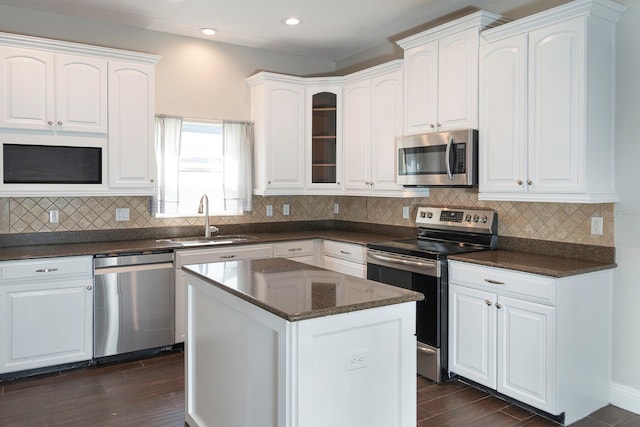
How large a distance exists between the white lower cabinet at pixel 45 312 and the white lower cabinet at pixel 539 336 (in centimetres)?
272

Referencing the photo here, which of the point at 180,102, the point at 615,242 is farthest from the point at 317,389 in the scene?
the point at 180,102

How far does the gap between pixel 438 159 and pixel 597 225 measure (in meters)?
1.16

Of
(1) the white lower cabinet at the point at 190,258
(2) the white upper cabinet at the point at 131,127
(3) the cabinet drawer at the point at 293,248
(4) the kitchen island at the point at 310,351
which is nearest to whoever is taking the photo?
(4) the kitchen island at the point at 310,351

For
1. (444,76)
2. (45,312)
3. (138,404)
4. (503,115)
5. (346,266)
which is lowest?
(138,404)

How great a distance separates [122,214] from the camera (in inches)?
169

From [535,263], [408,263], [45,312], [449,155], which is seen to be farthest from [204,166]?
[535,263]

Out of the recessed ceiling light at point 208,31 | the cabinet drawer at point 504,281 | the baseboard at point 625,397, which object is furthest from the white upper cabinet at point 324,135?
the baseboard at point 625,397

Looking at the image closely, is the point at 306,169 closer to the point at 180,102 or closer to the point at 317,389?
the point at 180,102

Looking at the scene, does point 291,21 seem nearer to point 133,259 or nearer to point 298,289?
point 133,259

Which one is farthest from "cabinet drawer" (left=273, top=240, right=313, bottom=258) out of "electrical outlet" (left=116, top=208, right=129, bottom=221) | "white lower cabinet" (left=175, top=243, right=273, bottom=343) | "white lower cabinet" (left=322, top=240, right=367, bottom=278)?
"electrical outlet" (left=116, top=208, right=129, bottom=221)

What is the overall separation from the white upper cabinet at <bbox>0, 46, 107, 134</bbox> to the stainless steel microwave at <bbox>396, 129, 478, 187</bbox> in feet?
7.89

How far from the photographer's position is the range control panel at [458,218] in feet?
12.3

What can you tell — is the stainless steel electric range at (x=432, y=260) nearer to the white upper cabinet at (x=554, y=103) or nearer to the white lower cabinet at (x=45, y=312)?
the white upper cabinet at (x=554, y=103)

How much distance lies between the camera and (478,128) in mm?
3488
